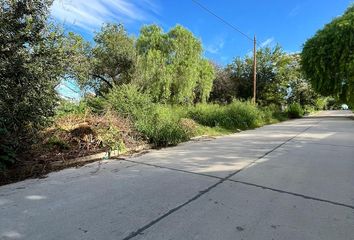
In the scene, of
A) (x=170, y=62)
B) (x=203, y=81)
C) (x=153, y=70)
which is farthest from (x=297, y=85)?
(x=153, y=70)

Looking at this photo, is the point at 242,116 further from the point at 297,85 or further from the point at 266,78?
the point at 297,85

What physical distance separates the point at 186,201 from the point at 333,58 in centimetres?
2538

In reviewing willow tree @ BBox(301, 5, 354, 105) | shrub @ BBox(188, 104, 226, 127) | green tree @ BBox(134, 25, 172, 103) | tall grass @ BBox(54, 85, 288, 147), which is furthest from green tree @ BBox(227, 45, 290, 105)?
tall grass @ BBox(54, 85, 288, 147)

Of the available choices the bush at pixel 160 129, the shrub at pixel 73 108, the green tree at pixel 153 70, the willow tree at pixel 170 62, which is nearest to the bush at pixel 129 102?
the bush at pixel 160 129

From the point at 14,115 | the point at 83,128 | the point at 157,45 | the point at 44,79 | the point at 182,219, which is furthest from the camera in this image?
the point at 157,45

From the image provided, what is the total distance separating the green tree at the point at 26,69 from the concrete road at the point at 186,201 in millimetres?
1382

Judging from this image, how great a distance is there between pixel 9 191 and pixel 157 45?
20857 millimetres

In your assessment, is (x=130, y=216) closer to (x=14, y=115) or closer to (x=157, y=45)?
(x=14, y=115)

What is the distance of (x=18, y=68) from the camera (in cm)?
583

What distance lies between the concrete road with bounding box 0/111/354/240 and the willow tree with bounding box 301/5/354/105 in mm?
20678

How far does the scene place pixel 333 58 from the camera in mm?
24766

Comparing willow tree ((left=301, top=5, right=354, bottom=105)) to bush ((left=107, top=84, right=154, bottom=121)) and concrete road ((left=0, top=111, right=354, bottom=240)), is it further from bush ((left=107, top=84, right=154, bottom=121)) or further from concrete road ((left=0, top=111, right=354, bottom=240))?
concrete road ((left=0, top=111, right=354, bottom=240))

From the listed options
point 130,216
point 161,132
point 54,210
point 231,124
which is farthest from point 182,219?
point 231,124

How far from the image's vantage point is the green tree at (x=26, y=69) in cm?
571
